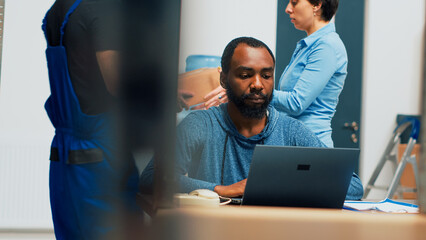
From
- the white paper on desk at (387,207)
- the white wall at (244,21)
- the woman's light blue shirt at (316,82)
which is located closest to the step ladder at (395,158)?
the white wall at (244,21)

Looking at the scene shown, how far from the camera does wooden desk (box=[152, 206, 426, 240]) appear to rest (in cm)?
39

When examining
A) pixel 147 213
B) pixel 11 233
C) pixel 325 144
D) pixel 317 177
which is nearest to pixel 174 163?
pixel 147 213

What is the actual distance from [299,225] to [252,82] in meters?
1.16

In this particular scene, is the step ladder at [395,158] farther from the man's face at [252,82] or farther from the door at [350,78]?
the man's face at [252,82]

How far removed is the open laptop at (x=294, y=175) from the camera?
833mm

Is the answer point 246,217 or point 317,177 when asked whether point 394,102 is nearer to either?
point 317,177

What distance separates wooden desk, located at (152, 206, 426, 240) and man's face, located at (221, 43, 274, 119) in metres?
1.11

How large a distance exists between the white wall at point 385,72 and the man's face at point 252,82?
7.84ft

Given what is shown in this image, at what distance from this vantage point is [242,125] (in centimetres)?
155

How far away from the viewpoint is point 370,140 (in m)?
3.75

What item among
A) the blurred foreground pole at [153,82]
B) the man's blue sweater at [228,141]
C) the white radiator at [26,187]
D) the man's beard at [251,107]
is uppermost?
the blurred foreground pole at [153,82]

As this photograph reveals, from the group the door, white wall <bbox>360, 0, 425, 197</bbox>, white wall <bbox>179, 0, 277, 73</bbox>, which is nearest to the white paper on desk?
white wall <bbox>179, 0, 277, 73</bbox>

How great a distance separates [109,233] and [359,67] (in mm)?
3526

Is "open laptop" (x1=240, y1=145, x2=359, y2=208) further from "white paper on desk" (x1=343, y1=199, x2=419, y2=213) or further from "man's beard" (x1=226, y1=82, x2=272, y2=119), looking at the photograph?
"man's beard" (x1=226, y1=82, x2=272, y2=119)
